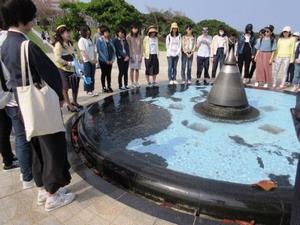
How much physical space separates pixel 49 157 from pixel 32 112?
1.76 ft

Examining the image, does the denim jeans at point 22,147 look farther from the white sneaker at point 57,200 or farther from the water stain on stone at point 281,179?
the water stain on stone at point 281,179

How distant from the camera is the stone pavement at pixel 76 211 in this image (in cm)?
282

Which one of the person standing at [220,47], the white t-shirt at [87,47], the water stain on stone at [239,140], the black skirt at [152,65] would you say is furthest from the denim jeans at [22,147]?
the person standing at [220,47]

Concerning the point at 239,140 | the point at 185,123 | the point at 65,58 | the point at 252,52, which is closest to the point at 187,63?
the point at 252,52

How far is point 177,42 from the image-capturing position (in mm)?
9180

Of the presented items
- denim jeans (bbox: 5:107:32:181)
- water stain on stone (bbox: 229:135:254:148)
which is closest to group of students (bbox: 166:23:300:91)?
water stain on stone (bbox: 229:135:254:148)

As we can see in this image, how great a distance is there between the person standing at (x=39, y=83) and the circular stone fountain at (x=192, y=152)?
696mm

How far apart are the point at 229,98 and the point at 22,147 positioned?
3.84 meters

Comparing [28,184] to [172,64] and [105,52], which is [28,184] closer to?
[105,52]

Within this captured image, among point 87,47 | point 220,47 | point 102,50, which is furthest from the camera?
point 220,47

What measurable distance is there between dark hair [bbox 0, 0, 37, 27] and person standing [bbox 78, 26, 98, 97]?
4753 mm

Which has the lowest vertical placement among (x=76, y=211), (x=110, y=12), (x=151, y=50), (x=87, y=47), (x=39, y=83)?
(x=76, y=211)

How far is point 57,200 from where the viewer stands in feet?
10.0

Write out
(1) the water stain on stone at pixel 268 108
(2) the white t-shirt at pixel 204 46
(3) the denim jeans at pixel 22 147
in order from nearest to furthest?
(3) the denim jeans at pixel 22 147, (1) the water stain on stone at pixel 268 108, (2) the white t-shirt at pixel 204 46
